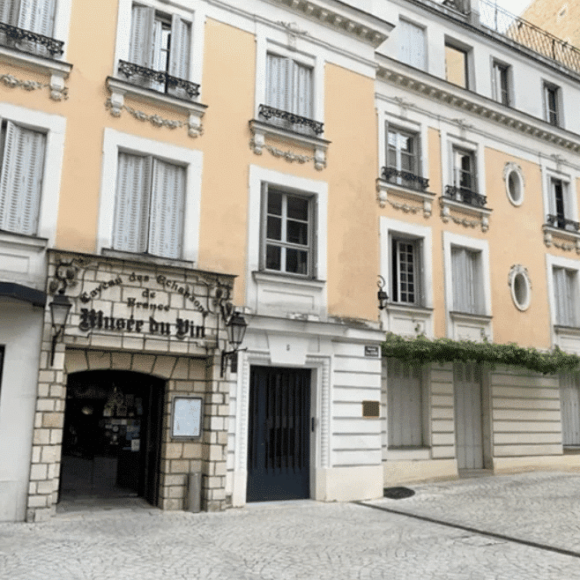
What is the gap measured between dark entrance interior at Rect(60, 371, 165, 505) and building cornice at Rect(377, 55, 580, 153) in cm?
978

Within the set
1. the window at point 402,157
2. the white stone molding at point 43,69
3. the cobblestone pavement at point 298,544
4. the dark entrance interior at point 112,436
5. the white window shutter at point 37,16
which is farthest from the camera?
the window at point 402,157

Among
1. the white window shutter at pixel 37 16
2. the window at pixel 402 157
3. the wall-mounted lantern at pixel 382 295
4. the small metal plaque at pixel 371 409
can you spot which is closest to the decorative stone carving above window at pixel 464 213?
the window at pixel 402 157

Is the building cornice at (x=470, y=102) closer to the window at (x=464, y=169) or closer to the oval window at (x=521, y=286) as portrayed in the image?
the window at (x=464, y=169)

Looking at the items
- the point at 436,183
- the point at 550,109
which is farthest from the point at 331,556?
the point at 550,109

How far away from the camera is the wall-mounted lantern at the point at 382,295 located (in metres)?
13.2

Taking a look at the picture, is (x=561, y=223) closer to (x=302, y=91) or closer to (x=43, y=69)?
(x=302, y=91)

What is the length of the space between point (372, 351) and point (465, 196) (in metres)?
6.36

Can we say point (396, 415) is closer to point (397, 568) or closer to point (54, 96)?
point (397, 568)

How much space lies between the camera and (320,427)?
11.7 meters

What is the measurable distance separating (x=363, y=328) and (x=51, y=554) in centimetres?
706

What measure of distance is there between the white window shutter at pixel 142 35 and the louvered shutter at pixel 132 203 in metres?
1.87

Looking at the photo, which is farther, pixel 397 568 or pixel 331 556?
pixel 331 556

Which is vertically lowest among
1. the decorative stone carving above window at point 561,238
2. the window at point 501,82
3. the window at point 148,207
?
the window at point 148,207

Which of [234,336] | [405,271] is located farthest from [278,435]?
[405,271]
